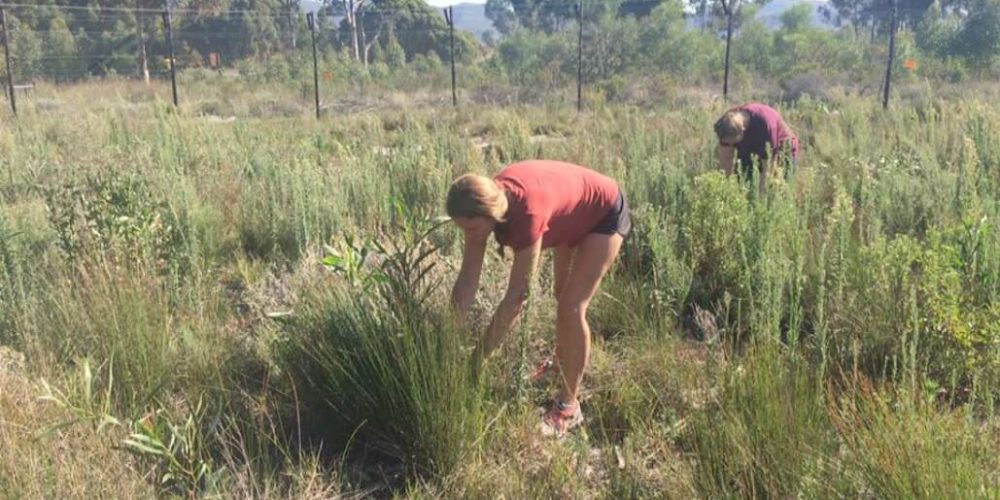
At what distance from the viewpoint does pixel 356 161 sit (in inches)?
259

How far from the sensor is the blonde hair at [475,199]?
253cm

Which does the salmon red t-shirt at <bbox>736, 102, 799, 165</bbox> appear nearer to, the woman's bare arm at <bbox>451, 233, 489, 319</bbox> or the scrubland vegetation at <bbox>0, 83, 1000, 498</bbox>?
the scrubland vegetation at <bbox>0, 83, 1000, 498</bbox>

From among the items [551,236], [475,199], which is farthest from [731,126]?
[475,199]

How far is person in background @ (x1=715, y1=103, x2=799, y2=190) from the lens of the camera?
4.89m

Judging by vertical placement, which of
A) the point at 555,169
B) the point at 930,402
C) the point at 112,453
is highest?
the point at 555,169

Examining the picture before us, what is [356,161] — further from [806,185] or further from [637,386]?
[637,386]

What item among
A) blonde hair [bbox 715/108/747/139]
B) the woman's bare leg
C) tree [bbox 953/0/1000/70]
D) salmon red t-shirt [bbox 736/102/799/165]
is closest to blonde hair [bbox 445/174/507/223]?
the woman's bare leg

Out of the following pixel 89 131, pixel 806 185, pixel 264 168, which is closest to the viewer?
pixel 806 185

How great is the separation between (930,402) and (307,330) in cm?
200

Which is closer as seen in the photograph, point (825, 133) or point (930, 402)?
point (930, 402)

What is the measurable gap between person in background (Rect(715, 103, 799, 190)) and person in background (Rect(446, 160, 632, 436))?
2.00 metres

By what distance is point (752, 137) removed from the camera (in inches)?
199

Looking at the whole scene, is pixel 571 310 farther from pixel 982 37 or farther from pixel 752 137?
pixel 982 37

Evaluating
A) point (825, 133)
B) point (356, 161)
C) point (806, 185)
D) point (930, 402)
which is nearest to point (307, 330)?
point (930, 402)
